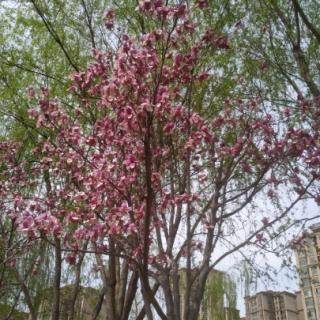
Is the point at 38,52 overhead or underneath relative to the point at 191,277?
overhead

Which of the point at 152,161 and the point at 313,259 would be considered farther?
the point at 313,259

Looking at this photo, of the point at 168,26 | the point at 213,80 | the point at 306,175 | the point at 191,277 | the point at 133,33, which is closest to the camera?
the point at 168,26

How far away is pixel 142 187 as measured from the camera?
4770 millimetres

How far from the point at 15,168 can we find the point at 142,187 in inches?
160

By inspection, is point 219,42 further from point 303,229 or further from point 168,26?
point 303,229

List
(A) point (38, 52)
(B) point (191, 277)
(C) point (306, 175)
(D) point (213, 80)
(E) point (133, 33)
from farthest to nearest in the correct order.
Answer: (A) point (38, 52) < (E) point (133, 33) < (D) point (213, 80) < (C) point (306, 175) < (B) point (191, 277)

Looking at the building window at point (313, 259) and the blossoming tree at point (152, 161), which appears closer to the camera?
the blossoming tree at point (152, 161)

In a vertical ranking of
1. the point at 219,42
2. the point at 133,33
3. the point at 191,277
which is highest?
the point at 133,33

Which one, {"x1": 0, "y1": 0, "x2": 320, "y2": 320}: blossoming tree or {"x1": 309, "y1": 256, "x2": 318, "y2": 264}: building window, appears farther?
{"x1": 309, "y1": 256, "x2": 318, "y2": 264}: building window

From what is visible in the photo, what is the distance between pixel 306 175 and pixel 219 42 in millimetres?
2358

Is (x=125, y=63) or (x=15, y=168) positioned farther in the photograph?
(x=15, y=168)

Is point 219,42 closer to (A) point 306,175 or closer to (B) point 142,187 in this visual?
(B) point 142,187

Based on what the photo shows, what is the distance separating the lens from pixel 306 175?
600 centimetres

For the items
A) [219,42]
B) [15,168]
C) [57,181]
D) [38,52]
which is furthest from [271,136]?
[38,52]
